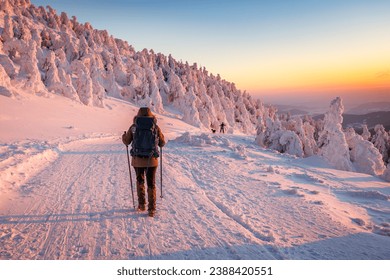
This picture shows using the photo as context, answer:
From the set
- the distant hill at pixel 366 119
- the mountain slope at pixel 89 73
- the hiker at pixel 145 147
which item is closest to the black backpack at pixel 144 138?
the hiker at pixel 145 147

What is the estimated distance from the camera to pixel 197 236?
4.48 meters

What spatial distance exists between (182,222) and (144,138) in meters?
1.96

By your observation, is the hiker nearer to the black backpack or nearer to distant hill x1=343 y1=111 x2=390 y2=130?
the black backpack

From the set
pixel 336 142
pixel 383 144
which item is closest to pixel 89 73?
pixel 336 142

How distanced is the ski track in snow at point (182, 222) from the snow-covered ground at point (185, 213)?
2 centimetres

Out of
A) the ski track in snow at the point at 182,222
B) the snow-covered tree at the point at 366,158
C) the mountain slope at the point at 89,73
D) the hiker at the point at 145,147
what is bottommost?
the snow-covered tree at the point at 366,158

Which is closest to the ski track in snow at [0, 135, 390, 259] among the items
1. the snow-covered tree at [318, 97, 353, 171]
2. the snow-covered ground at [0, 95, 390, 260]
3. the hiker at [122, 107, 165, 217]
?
the snow-covered ground at [0, 95, 390, 260]

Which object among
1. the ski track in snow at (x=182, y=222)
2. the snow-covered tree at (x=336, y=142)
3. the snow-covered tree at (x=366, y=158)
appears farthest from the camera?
the snow-covered tree at (x=366, y=158)

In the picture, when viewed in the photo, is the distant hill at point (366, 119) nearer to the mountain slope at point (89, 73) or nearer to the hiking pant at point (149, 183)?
the mountain slope at point (89, 73)

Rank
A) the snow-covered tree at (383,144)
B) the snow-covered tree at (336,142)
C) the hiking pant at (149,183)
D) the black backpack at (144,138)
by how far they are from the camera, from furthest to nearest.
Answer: the snow-covered tree at (383,144)
the snow-covered tree at (336,142)
the hiking pant at (149,183)
the black backpack at (144,138)

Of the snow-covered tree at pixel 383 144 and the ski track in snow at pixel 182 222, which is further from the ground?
the ski track in snow at pixel 182 222

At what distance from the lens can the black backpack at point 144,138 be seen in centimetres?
529
